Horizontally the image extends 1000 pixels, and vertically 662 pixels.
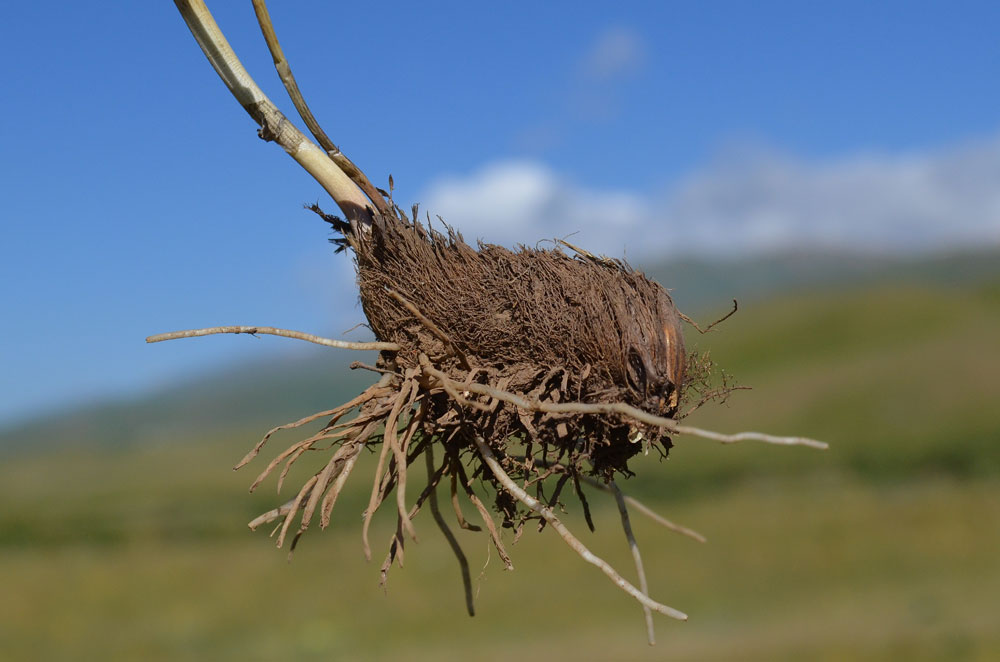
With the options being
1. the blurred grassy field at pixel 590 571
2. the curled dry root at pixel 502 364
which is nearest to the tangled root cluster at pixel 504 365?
the curled dry root at pixel 502 364

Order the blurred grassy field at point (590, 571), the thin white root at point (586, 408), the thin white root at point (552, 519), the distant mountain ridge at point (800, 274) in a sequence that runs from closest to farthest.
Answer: the thin white root at point (586, 408) → the thin white root at point (552, 519) → the blurred grassy field at point (590, 571) → the distant mountain ridge at point (800, 274)

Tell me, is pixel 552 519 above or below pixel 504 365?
below

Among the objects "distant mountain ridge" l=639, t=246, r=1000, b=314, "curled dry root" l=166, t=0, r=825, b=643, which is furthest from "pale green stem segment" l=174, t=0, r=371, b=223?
"distant mountain ridge" l=639, t=246, r=1000, b=314

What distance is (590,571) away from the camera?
1417 centimetres

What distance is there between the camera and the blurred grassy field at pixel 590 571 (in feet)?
36.7

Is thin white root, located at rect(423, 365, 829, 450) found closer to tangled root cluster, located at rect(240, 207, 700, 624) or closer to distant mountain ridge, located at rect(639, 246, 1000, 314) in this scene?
tangled root cluster, located at rect(240, 207, 700, 624)

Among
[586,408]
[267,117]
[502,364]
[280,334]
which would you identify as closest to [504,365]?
[502,364]

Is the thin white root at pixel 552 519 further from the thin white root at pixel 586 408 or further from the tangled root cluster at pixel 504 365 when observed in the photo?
the thin white root at pixel 586 408

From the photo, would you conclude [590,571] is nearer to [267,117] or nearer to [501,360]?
[501,360]

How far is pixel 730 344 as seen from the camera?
35906 millimetres

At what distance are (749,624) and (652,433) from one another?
11.4 m

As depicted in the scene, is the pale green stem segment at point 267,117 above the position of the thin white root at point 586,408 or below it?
above

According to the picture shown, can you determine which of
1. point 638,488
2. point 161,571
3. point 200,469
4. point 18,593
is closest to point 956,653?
point 638,488

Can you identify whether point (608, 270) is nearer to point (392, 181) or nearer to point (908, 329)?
point (392, 181)
